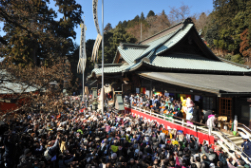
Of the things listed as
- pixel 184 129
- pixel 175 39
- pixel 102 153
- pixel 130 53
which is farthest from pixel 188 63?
pixel 102 153

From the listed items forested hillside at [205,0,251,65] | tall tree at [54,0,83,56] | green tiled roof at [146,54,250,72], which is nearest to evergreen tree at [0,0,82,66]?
tall tree at [54,0,83,56]

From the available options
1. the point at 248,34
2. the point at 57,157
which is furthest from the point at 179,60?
the point at 248,34

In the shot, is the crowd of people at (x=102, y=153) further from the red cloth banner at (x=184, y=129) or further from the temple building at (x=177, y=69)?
the temple building at (x=177, y=69)

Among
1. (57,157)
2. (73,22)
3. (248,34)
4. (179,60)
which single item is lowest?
(57,157)

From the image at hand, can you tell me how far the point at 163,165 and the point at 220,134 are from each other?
162 inches

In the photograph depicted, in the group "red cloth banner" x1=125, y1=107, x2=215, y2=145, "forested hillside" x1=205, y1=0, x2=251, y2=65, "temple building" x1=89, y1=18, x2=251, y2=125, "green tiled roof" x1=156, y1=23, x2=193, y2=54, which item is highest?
"forested hillside" x1=205, y1=0, x2=251, y2=65

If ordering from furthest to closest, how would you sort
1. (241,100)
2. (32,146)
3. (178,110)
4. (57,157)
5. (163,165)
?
(178,110), (241,100), (32,146), (57,157), (163,165)

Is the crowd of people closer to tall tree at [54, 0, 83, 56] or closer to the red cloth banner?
the red cloth banner

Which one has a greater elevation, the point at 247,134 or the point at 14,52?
the point at 14,52

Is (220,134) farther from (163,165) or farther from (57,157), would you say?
(57,157)

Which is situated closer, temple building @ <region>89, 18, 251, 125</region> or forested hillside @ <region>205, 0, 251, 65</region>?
temple building @ <region>89, 18, 251, 125</region>

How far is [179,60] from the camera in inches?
607

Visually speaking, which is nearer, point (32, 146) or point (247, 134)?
point (32, 146)

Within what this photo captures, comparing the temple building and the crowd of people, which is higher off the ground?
the temple building
